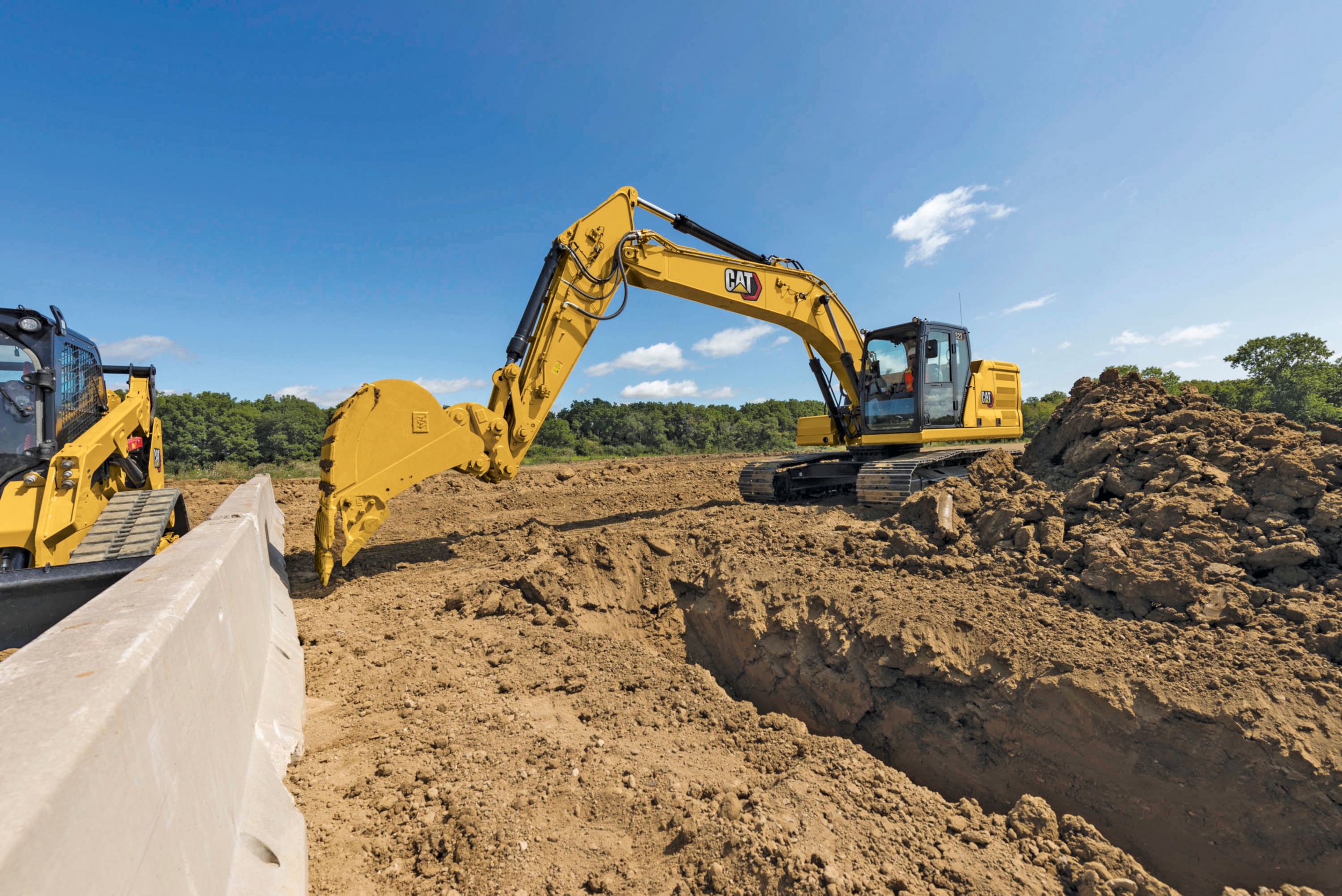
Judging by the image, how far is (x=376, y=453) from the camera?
217 inches

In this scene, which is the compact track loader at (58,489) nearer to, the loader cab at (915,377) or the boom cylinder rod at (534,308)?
the boom cylinder rod at (534,308)

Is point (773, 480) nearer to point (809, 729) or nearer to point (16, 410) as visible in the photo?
point (809, 729)

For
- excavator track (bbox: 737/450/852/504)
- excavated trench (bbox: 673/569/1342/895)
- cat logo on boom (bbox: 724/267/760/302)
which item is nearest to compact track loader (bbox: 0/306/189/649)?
excavated trench (bbox: 673/569/1342/895)

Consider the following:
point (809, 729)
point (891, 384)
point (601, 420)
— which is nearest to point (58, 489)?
point (809, 729)

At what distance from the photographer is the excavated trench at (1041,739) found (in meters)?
3.12

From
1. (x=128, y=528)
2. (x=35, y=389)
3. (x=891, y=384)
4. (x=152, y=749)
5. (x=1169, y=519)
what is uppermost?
(x=891, y=384)

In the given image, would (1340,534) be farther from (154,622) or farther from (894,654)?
(154,622)

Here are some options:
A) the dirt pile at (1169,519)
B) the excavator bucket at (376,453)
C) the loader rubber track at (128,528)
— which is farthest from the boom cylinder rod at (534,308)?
the dirt pile at (1169,519)

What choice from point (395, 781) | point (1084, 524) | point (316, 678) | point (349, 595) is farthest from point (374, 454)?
point (1084, 524)

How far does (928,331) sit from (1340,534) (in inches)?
187

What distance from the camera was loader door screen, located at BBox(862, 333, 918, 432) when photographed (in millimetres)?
8289

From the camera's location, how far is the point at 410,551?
7.42 metres

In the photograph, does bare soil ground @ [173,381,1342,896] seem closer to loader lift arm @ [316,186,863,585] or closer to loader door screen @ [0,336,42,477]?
loader lift arm @ [316,186,863,585]

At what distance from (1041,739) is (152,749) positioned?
14.5ft
